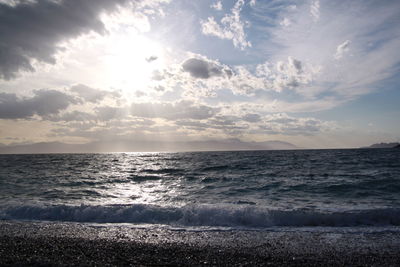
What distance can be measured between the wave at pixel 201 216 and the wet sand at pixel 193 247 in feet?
3.87

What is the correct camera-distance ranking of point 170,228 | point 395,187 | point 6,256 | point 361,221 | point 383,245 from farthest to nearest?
point 395,187 → point 361,221 → point 170,228 → point 383,245 → point 6,256

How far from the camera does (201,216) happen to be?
10938 mm

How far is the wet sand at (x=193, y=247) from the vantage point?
607 cm

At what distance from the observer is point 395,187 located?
18266mm

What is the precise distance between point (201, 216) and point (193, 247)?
3829 millimetres

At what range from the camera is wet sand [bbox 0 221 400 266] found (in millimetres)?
6066

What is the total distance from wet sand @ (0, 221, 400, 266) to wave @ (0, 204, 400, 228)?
118 cm

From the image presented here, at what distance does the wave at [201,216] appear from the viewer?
1028 cm

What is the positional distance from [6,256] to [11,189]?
54.0ft

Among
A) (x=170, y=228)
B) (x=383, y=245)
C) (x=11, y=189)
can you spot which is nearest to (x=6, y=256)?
(x=170, y=228)

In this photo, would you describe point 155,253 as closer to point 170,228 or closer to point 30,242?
point 170,228

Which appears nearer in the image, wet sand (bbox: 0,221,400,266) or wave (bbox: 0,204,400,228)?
wet sand (bbox: 0,221,400,266)

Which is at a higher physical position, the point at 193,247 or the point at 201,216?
the point at 193,247

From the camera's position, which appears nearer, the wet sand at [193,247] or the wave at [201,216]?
the wet sand at [193,247]
